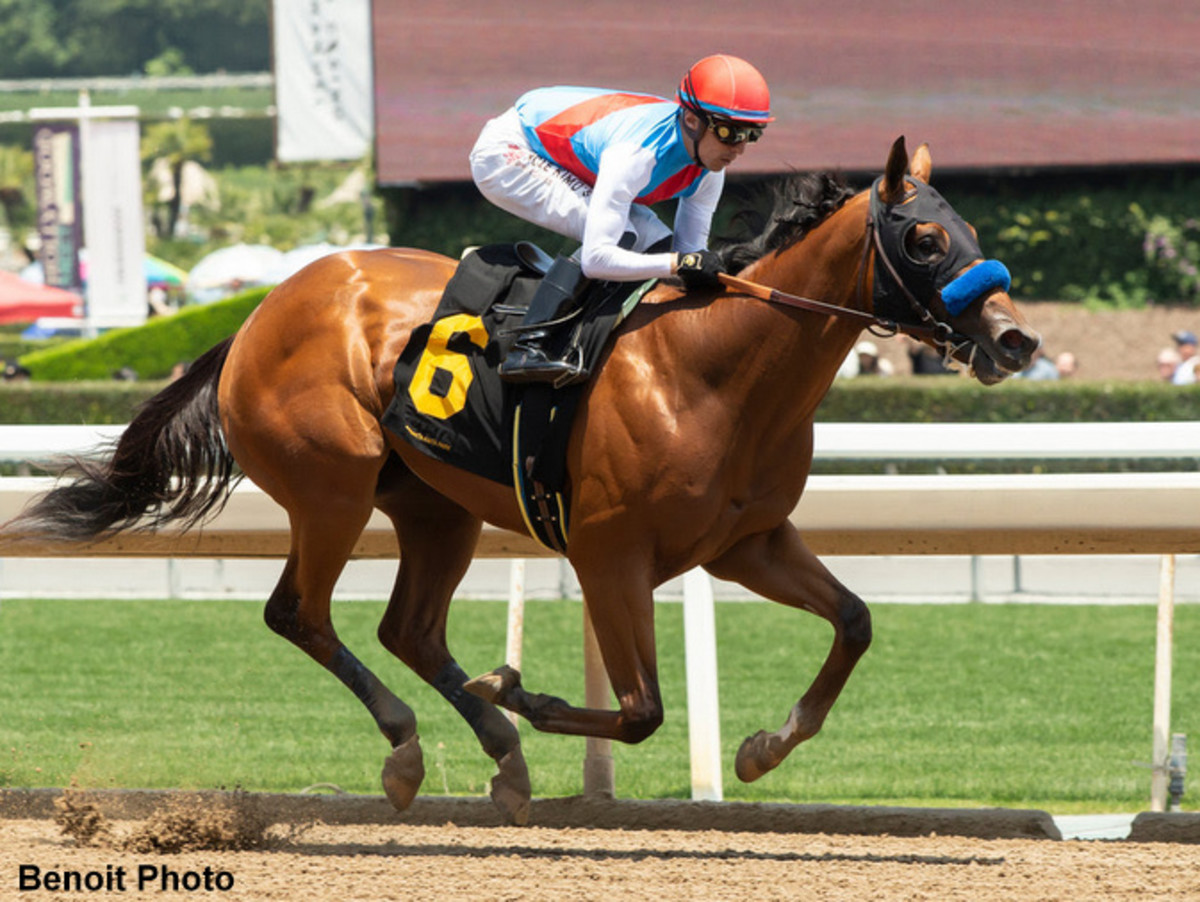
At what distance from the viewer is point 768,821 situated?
4.56m

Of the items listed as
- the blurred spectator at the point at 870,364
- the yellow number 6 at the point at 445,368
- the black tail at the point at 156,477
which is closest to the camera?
the yellow number 6 at the point at 445,368

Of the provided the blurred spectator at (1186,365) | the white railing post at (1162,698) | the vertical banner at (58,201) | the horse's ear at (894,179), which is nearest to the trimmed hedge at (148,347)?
the vertical banner at (58,201)

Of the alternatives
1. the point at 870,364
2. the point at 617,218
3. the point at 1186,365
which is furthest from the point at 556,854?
the point at 870,364

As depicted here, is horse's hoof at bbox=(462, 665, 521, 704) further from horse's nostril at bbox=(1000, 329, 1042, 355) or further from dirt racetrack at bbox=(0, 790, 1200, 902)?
horse's nostril at bbox=(1000, 329, 1042, 355)

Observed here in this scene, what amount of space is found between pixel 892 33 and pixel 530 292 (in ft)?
56.7

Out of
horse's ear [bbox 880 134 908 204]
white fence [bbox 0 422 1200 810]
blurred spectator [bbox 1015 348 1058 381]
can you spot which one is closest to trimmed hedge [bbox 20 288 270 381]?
blurred spectator [bbox 1015 348 1058 381]

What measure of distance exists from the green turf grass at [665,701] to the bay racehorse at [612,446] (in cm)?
91

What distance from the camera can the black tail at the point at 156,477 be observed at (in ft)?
15.7

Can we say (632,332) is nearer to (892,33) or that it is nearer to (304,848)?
(304,848)

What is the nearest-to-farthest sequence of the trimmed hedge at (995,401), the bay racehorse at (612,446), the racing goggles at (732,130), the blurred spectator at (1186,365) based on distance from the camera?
the bay racehorse at (612,446) → the racing goggles at (732,130) → the trimmed hedge at (995,401) → the blurred spectator at (1186,365)

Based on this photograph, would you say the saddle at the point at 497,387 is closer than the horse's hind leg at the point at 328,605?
Yes

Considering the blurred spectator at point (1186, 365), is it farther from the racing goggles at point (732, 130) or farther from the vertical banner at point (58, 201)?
the vertical banner at point (58, 201)

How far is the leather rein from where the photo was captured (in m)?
3.61

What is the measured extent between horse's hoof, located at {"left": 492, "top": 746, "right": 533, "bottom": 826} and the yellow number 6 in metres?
0.90
